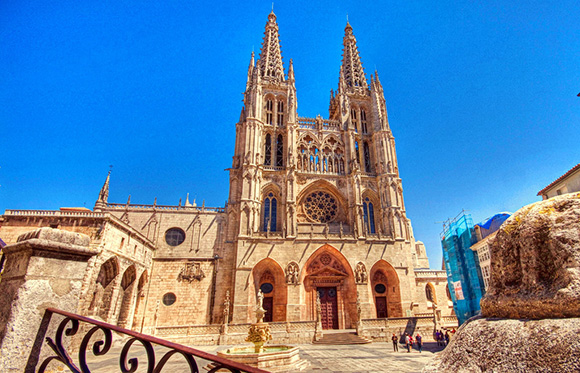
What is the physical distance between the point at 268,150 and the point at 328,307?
1372cm

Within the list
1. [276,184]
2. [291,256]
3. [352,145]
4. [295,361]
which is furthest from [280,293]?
[352,145]

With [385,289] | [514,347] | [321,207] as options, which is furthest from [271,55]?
[514,347]

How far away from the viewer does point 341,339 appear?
1742cm

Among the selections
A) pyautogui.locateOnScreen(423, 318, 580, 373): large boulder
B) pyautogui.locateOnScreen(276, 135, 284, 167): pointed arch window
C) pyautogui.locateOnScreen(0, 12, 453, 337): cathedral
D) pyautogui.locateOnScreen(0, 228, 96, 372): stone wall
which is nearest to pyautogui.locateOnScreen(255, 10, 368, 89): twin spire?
pyautogui.locateOnScreen(0, 12, 453, 337): cathedral

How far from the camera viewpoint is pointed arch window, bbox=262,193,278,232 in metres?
23.5

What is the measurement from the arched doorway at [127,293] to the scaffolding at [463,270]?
75.1ft

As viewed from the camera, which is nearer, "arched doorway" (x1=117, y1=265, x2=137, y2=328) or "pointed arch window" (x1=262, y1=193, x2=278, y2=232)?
"arched doorway" (x1=117, y1=265, x2=137, y2=328)

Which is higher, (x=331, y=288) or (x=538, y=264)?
(x=331, y=288)

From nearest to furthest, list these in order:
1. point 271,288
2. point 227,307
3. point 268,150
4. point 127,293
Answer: point 127,293 < point 227,307 < point 271,288 < point 268,150

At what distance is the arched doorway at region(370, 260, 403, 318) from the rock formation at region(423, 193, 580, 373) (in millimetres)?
21778

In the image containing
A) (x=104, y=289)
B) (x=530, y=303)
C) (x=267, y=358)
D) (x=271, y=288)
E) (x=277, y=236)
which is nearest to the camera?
(x=530, y=303)

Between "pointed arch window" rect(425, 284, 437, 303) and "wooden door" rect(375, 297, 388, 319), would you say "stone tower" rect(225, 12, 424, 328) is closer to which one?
"wooden door" rect(375, 297, 388, 319)

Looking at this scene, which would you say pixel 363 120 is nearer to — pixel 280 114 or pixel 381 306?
pixel 280 114

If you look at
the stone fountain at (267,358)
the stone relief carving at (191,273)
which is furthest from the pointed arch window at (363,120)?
the stone fountain at (267,358)
